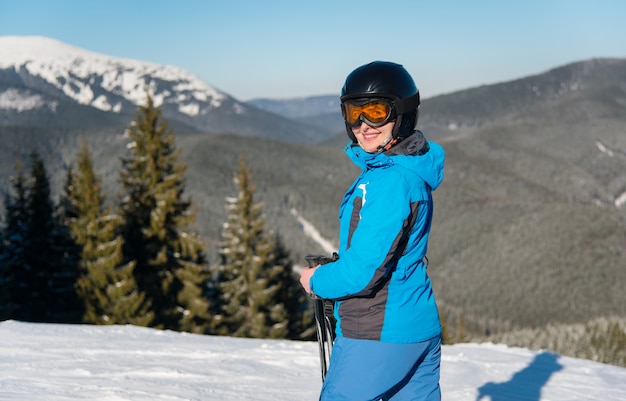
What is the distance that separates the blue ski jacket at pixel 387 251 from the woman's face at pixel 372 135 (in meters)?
0.05

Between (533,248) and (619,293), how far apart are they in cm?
3875

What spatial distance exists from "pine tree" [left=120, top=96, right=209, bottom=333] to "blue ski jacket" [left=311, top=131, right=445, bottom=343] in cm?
1824

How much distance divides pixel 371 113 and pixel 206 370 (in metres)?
4.45

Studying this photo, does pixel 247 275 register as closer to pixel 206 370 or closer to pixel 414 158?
pixel 206 370

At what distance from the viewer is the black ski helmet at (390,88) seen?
320 centimetres

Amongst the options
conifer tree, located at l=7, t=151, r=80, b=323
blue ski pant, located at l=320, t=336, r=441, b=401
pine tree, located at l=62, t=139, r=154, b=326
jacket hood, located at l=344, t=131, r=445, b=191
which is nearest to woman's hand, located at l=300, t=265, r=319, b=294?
blue ski pant, located at l=320, t=336, r=441, b=401

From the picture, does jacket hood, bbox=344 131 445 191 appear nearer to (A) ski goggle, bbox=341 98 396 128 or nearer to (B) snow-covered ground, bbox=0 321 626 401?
(A) ski goggle, bbox=341 98 396 128

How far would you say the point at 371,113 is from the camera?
3229 mm

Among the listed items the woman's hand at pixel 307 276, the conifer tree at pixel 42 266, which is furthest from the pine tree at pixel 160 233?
the woman's hand at pixel 307 276

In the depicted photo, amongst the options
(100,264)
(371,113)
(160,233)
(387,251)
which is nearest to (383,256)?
(387,251)

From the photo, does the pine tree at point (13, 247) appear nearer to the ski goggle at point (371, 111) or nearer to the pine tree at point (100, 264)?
the pine tree at point (100, 264)

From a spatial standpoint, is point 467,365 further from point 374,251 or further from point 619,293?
point 619,293

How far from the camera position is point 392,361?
10.3 ft

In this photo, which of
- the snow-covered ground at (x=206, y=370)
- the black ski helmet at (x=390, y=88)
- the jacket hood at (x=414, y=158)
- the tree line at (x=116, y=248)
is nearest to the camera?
the jacket hood at (x=414, y=158)
